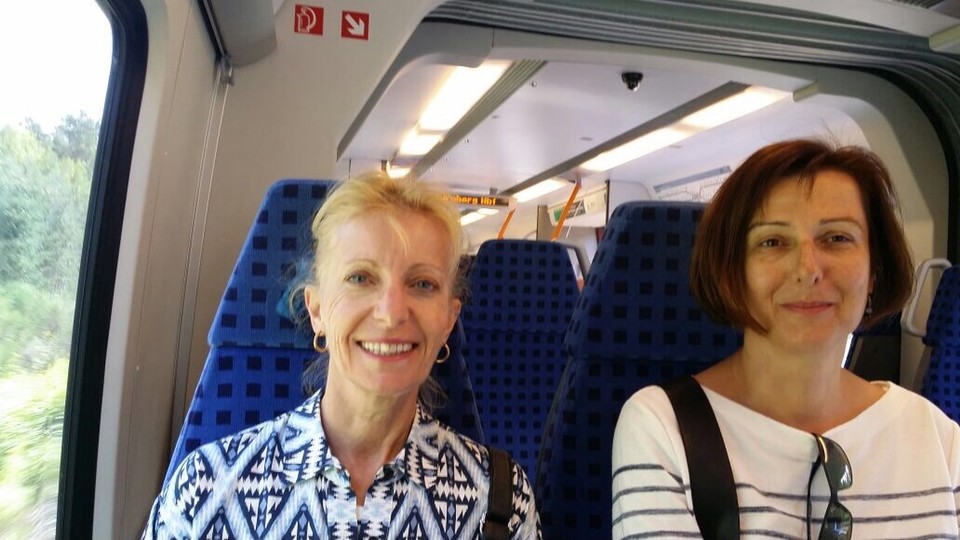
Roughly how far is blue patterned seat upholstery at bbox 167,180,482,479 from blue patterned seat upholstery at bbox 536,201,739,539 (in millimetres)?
564

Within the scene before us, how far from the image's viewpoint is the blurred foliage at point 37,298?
1.40 m

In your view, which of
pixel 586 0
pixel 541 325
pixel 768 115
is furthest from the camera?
pixel 768 115

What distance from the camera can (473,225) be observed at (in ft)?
49.2

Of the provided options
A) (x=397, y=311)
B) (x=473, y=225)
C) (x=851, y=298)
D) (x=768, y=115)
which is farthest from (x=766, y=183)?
(x=473, y=225)

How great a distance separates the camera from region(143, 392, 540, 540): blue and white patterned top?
113 centimetres

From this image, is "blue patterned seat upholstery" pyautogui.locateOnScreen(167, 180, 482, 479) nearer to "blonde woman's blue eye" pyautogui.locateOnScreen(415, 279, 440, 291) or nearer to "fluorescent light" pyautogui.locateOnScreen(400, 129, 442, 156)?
"blonde woman's blue eye" pyautogui.locateOnScreen(415, 279, 440, 291)

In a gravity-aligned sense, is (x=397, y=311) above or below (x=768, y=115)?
→ below

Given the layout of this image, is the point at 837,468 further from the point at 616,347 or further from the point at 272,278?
the point at 272,278

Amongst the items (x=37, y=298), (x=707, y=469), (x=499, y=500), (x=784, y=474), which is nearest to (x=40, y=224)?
(x=37, y=298)

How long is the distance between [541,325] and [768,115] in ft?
13.6

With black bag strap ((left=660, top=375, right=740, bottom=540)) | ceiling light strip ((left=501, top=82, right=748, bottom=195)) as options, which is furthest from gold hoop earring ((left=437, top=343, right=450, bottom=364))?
ceiling light strip ((left=501, top=82, right=748, bottom=195))

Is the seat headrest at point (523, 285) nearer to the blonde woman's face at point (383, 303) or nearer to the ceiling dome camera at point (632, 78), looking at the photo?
the blonde woman's face at point (383, 303)

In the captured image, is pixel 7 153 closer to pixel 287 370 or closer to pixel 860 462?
pixel 287 370

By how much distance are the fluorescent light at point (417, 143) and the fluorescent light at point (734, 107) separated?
111 inches
